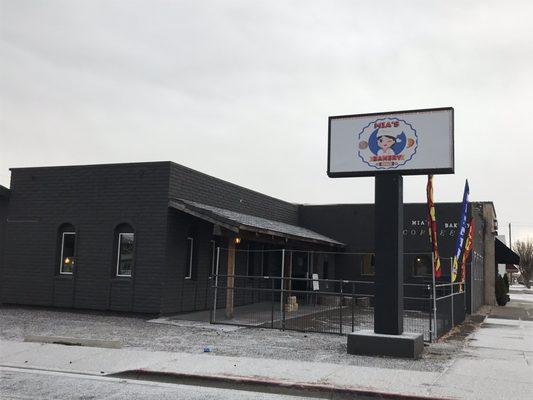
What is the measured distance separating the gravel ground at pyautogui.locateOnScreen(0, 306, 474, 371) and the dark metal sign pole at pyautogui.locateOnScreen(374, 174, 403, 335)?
937 mm

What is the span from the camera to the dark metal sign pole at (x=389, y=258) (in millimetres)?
11750

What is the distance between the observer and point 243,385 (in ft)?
29.1

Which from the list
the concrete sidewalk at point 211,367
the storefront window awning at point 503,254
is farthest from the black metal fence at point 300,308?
the storefront window awning at point 503,254

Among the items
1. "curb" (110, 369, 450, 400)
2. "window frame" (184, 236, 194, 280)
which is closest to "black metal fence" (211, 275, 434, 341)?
"window frame" (184, 236, 194, 280)

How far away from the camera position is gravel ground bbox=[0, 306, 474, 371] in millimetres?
11220

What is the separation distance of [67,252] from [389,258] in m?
11.5

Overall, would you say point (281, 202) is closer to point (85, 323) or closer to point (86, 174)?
point (86, 174)

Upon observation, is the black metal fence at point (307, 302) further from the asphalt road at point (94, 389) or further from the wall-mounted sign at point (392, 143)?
the asphalt road at point (94, 389)

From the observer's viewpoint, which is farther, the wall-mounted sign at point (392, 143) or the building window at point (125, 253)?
the building window at point (125, 253)

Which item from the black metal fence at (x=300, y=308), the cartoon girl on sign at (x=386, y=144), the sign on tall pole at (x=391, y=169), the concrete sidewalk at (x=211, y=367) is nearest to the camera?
the concrete sidewalk at (x=211, y=367)

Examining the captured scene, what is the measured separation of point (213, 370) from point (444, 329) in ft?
27.2

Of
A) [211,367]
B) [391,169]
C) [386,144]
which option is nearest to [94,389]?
[211,367]

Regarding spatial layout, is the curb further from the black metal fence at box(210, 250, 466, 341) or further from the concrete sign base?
the black metal fence at box(210, 250, 466, 341)

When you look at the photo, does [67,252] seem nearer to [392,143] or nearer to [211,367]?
[211,367]
